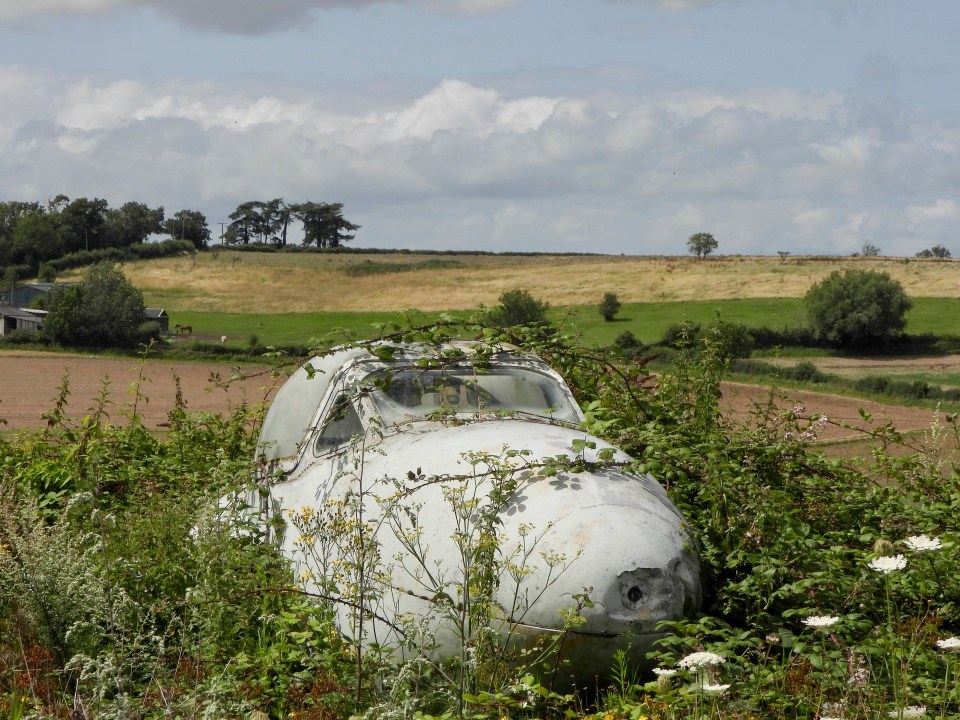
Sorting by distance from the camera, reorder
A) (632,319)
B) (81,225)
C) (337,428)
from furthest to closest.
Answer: (81,225) → (632,319) → (337,428)

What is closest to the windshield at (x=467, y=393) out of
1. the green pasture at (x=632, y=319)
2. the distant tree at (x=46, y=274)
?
the green pasture at (x=632, y=319)

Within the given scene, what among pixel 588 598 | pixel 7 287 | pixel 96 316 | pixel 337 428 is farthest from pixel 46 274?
pixel 588 598

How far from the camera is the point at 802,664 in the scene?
5406mm

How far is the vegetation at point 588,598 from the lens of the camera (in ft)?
15.6

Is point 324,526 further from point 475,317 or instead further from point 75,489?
point 75,489

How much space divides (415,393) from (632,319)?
78034 mm

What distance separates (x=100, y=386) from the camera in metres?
44.9

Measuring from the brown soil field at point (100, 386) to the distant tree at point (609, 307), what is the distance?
121ft

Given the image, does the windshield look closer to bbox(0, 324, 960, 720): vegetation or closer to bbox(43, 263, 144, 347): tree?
bbox(0, 324, 960, 720): vegetation

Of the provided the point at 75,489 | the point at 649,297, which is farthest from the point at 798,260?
the point at 75,489

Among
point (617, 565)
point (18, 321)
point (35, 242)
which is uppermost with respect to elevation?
point (35, 242)

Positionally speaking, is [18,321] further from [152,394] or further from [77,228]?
[77,228]

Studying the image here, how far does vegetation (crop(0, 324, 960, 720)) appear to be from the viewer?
15.6ft

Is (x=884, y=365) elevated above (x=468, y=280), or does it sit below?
below
